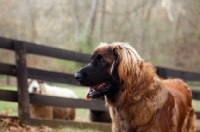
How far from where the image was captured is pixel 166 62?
3061 cm

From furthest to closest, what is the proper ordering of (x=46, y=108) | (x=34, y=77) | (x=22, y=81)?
(x=46, y=108) < (x=34, y=77) < (x=22, y=81)

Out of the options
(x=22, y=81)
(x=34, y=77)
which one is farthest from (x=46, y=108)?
(x=22, y=81)

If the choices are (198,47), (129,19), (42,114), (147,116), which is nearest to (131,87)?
(147,116)

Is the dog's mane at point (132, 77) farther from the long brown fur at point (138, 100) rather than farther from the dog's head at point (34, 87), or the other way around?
the dog's head at point (34, 87)

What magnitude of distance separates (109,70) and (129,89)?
0.37m

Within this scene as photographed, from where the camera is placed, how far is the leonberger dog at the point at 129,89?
4.25 m

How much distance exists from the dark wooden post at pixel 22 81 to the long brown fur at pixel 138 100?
119 inches

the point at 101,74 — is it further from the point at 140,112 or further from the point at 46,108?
the point at 46,108

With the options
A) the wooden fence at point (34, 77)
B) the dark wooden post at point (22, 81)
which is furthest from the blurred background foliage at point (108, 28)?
the dark wooden post at point (22, 81)

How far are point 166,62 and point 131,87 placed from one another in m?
27.0

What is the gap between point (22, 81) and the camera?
7031mm

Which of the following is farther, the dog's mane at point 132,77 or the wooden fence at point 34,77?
the wooden fence at point 34,77

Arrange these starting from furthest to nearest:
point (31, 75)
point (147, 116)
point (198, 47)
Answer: point (198, 47) < point (31, 75) < point (147, 116)

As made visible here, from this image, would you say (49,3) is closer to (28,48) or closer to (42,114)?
(42,114)
